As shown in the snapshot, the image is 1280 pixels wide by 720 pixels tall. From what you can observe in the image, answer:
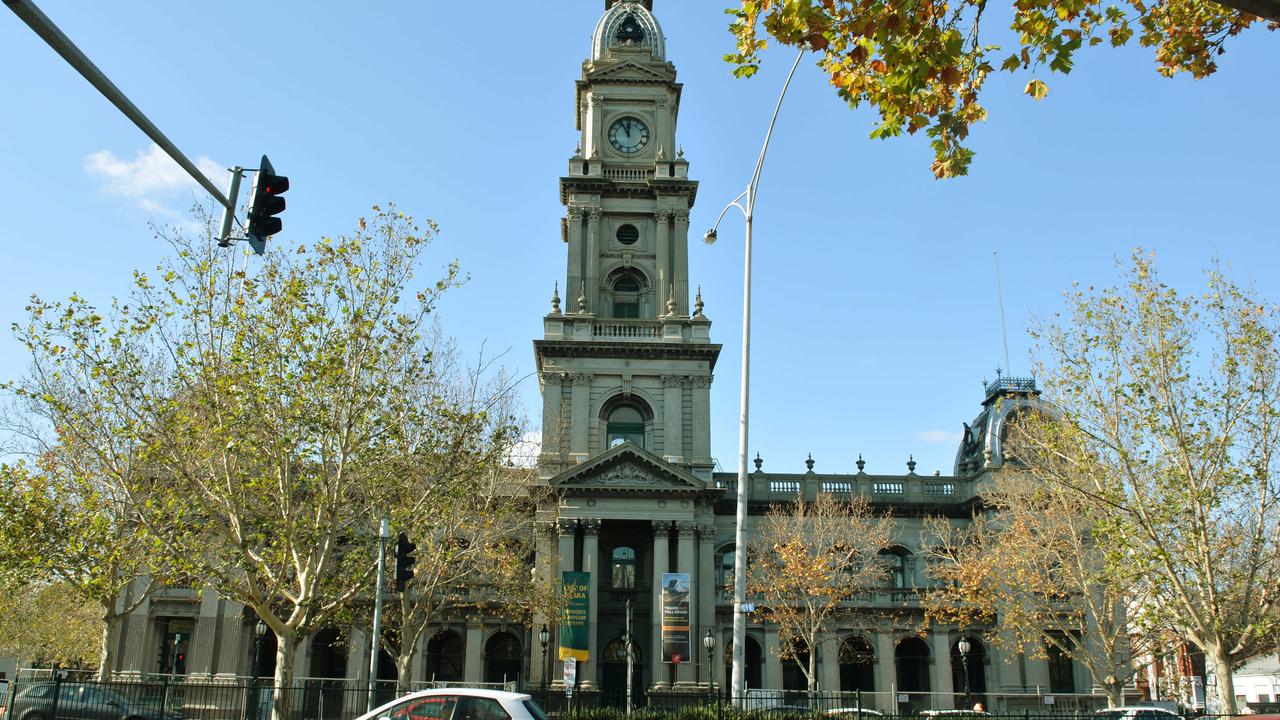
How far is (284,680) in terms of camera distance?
73.0ft

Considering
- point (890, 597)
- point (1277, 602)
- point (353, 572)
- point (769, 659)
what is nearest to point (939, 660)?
point (890, 597)

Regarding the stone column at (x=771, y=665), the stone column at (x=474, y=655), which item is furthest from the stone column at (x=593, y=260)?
the stone column at (x=771, y=665)

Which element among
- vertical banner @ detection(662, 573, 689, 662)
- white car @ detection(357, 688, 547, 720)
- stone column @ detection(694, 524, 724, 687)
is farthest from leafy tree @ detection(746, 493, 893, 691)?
white car @ detection(357, 688, 547, 720)

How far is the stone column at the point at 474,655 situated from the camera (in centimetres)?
4544

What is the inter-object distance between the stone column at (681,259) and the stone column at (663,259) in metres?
0.34

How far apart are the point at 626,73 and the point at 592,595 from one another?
29.0 meters

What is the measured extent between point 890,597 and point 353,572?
29439mm

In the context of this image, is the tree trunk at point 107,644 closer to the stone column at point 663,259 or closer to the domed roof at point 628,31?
the stone column at point 663,259

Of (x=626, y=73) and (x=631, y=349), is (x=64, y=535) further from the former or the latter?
(x=626, y=73)

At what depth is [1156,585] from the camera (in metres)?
24.4

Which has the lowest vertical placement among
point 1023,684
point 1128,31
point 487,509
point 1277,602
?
point 1023,684

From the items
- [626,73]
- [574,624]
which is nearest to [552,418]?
[574,624]

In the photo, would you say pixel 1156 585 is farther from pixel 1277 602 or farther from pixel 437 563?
pixel 437 563

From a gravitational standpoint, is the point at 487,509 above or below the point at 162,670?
above
